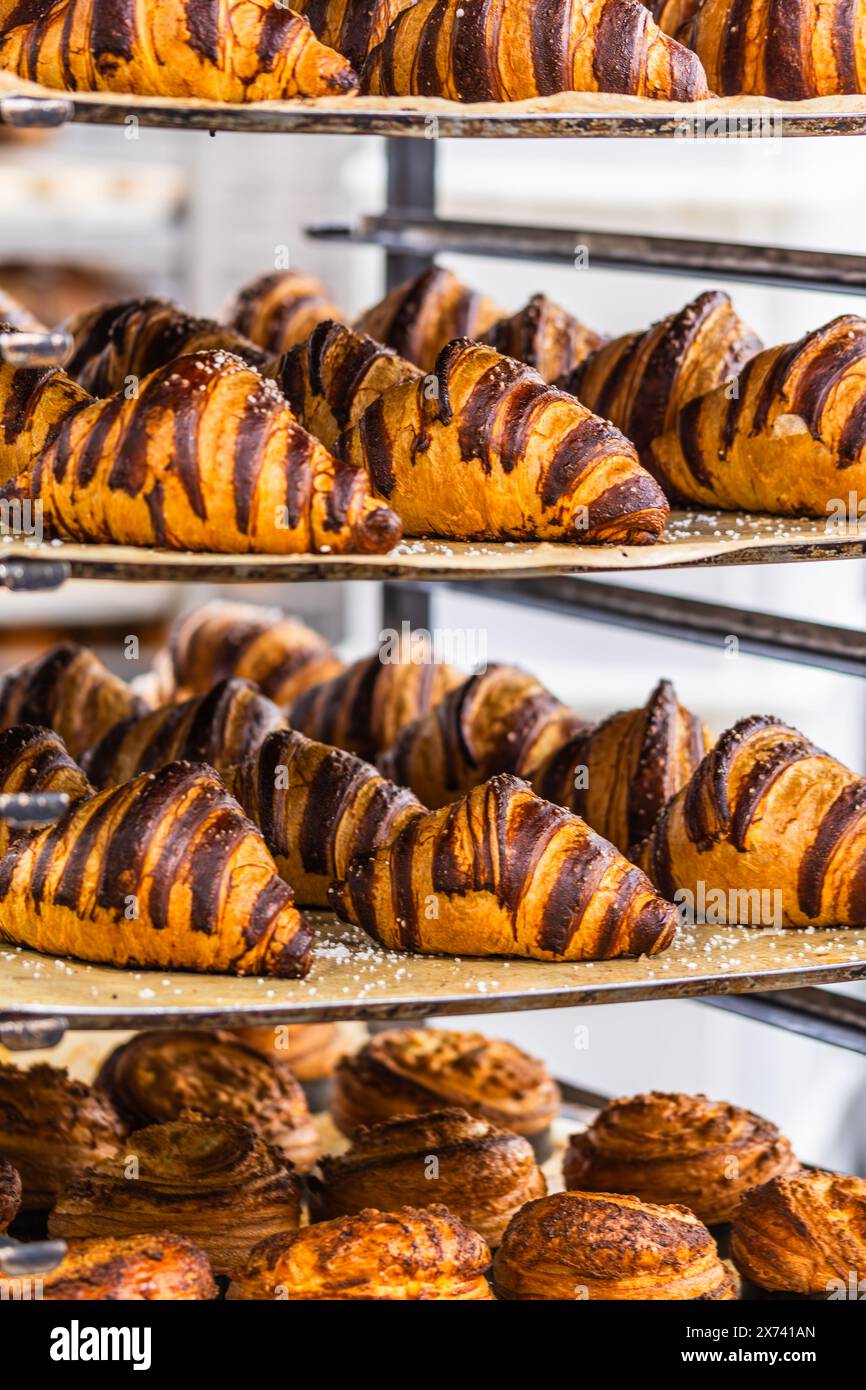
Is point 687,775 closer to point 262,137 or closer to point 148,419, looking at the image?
point 148,419

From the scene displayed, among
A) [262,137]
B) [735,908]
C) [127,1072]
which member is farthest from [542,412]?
[262,137]

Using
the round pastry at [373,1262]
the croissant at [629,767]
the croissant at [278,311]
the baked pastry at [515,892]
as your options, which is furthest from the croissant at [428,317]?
the round pastry at [373,1262]

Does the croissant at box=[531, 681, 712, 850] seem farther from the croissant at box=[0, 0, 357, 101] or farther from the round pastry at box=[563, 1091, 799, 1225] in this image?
the croissant at box=[0, 0, 357, 101]

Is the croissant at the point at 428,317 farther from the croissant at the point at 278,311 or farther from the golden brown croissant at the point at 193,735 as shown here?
the golden brown croissant at the point at 193,735

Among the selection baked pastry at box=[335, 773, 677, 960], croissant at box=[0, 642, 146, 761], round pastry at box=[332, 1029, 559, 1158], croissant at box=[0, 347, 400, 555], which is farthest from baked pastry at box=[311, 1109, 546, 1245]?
croissant at box=[0, 347, 400, 555]

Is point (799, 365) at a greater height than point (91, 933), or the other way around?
point (799, 365)

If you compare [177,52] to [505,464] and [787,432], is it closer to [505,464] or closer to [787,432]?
[505,464]

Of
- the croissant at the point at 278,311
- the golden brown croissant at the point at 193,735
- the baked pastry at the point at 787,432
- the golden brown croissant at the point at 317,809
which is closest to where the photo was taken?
the baked pastry at the point at 787,432
